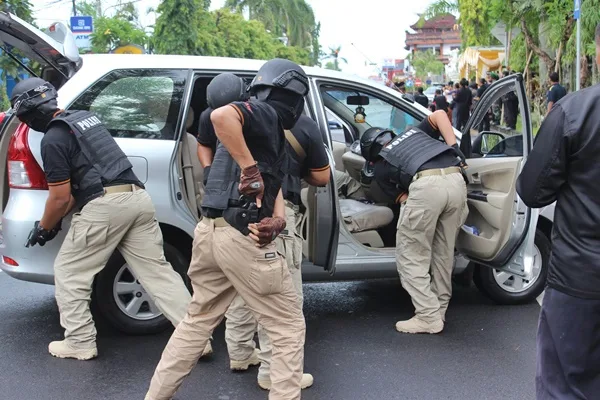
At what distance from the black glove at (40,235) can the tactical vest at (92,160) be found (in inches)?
9.3

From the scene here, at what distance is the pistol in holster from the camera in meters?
3.06

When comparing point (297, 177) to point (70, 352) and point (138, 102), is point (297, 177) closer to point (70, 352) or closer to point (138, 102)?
point (138, 102)

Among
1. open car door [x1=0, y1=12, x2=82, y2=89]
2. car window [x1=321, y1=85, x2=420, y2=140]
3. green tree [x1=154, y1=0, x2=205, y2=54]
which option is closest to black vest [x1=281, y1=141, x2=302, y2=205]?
car window [x1=321, y1=85, x2=420, y2=140]

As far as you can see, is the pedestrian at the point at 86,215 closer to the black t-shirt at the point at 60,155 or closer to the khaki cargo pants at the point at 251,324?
the black t-shirt at the point at 60,155

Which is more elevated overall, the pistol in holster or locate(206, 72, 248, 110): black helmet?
locate(206, 72, 248, 110): black helmet

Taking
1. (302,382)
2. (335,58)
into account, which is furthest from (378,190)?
(335,58)

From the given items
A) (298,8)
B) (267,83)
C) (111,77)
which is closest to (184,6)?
(111,77)

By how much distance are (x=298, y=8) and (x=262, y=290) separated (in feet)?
198

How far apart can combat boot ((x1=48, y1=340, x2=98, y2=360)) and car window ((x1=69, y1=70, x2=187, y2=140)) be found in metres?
1.31

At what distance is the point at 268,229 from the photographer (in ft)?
9.95

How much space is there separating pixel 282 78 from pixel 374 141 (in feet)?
6.30

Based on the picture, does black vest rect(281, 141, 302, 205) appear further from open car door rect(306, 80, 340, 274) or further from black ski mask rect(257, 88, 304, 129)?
open car door rect(306, 80, 340, 274)

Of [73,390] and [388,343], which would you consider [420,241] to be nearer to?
[388,343]

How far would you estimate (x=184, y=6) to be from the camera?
2189 cm
